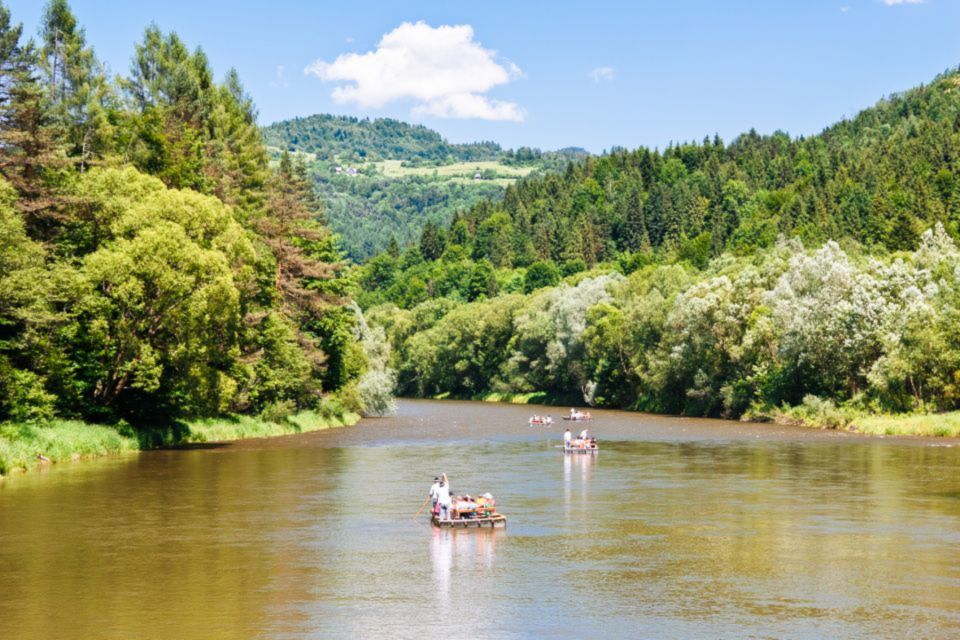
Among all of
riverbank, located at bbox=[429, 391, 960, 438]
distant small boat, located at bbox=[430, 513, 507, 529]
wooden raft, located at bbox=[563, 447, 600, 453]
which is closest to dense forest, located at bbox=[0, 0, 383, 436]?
wooden raft, located at bbox=[563, 447, 600, 453]

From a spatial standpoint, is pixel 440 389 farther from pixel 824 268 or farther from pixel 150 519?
pixel 150 519

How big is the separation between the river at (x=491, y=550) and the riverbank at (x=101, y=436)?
186cm

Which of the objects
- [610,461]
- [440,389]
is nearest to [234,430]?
[610,461]

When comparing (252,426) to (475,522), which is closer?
(475,522)

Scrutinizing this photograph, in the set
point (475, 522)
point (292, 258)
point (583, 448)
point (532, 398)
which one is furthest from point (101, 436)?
point (532, 398)

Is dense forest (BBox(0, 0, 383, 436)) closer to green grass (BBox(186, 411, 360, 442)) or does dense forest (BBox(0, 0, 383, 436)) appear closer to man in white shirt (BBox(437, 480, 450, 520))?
green grass (BBox(186, 411, 360, 442))

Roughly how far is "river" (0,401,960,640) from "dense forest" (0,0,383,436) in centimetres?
642

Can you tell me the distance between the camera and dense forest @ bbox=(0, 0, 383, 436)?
58781 mm

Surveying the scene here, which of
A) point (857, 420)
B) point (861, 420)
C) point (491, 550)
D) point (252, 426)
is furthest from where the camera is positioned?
point (857, 420)

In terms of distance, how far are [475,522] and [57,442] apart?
98.7 ft

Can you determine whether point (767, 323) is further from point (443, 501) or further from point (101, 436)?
point (443, 501)

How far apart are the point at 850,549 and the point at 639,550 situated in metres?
7.15

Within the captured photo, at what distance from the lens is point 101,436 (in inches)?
2491

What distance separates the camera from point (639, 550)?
3522cm
